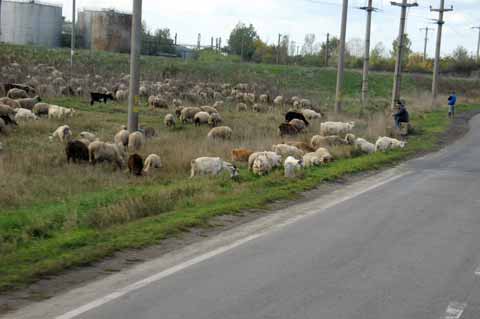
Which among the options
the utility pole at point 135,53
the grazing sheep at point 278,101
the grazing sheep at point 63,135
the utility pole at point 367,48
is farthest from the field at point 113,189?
the grazing sheep at point 278,101

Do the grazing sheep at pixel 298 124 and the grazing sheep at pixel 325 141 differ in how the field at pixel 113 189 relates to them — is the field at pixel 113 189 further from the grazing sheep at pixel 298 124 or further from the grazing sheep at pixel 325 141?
the grazing sheep at pixel 325 141

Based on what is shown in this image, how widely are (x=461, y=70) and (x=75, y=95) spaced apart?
79007 millimetres

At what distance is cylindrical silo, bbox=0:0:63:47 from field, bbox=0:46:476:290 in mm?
49586

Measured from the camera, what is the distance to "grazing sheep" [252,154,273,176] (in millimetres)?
19125

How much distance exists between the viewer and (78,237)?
10.6 m

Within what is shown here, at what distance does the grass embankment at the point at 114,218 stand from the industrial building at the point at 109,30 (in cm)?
6841

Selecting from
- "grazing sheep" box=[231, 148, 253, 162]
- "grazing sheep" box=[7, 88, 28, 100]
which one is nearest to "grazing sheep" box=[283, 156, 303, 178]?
"grazing sheep" box=[231, 148, 253, 162]

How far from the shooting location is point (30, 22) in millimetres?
84188

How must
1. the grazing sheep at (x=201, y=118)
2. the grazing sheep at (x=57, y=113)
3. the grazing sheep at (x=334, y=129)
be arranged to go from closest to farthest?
the grazing sheep at (x=57, y=113)
the grazing sheep at (x=334, y=129)
the grazing sheep at (x=201, y=118)

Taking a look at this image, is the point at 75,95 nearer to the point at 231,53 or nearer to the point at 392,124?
the point at 392,124

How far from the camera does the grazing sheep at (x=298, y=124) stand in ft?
101

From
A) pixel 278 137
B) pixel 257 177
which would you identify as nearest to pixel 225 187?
pixel 257 177

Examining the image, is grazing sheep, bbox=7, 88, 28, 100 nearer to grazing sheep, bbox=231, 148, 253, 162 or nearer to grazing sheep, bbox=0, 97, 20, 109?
grazing sheep, bbox=0, 97, 20, 109

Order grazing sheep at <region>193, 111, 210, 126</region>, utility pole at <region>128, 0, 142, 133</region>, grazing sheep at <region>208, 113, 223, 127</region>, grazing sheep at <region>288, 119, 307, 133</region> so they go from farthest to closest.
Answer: grazing sheep at <region>193, 111, 210, 126</region> < grazing sheep at <region>208, 113, 223, 127</region> < grazing sheep at <region>288, 119, 307, 133</region> < utility pole at <region>128, 0, 142, 133</region>
